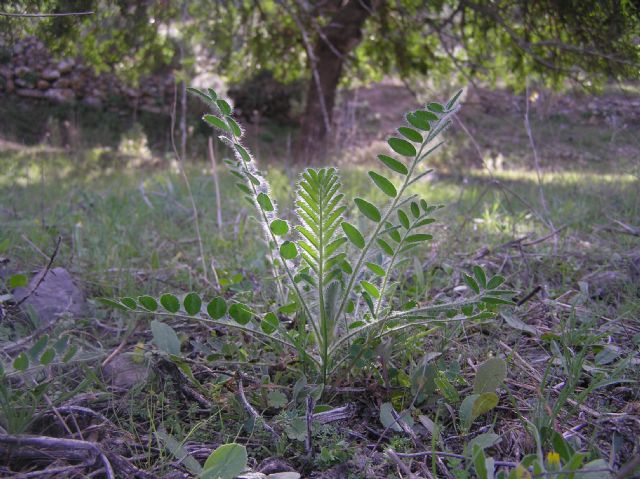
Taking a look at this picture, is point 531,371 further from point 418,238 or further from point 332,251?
point 332,251

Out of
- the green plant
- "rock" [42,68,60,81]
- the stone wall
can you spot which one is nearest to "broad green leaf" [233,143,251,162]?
the green plant

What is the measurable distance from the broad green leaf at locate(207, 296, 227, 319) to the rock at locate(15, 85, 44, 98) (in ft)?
13.2

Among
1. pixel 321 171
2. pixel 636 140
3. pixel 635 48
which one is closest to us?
pixel 321 171

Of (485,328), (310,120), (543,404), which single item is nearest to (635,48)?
(485,328)

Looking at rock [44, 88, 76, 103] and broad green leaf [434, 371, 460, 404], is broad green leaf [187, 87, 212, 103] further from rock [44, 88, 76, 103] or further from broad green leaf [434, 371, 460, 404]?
rock [44, 88, 76, 103]

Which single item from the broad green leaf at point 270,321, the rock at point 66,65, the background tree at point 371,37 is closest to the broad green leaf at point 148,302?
the broad green leaf at point 270,321

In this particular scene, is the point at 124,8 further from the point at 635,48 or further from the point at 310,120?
the point at 310,120

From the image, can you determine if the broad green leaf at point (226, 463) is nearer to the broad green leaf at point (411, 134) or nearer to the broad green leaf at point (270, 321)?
the broad green leaf at point (270, 321)

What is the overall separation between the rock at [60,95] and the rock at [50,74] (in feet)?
0.56

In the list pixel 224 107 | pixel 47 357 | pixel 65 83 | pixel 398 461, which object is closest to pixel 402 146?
pixel 224 107

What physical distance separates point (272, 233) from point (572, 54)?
3.90 m

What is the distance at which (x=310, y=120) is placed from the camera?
23.8 ft

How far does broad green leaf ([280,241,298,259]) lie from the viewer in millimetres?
1129

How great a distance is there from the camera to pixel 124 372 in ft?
4.48
